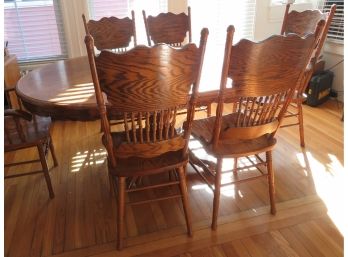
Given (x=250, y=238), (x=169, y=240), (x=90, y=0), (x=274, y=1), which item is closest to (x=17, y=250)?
(x=169, y=240)

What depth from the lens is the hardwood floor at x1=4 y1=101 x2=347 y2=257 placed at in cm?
155

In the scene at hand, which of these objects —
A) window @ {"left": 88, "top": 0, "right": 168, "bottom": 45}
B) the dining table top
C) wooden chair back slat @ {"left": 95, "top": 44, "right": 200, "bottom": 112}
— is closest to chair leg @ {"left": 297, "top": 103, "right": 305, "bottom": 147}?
the dining table top

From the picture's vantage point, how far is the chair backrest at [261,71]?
4.07ft

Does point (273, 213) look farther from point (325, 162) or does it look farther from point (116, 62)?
point (116, 62)

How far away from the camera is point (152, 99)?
3.93 ft

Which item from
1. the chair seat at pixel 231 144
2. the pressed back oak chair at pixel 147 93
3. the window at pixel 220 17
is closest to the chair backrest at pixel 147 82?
the pressed back oak chair at pixel 147 93

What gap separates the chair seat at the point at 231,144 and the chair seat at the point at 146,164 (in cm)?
17

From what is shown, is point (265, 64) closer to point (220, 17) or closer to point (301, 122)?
point (301, 122)

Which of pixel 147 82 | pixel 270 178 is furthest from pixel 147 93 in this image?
pixel 270 178

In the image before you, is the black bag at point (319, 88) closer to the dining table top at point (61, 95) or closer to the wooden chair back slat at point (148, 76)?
the dining table top at point (61, 95)

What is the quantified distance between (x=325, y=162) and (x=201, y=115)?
130 centimetres

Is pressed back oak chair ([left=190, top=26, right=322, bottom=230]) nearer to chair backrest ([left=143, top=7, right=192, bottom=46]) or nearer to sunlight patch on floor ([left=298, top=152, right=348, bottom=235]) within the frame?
sunlight patch on floor ([left=298, top=152, right=348, bottom=235])

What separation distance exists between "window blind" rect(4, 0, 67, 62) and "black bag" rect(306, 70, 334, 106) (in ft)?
8.76

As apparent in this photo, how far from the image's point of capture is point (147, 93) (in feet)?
3.85
